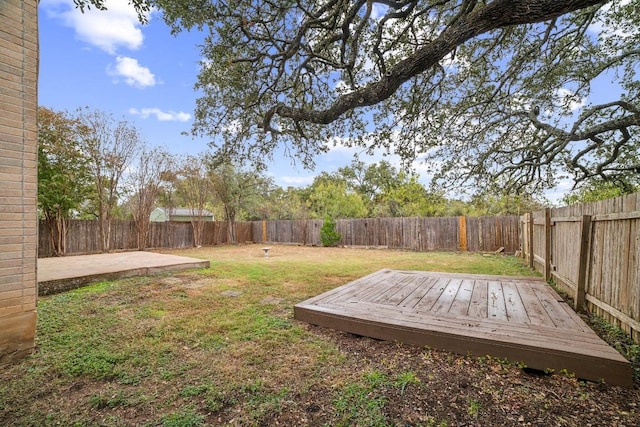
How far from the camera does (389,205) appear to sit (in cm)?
2142

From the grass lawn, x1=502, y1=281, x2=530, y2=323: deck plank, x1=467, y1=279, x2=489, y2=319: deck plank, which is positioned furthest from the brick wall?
x1=502, y1=281, x2=530, y2=323: deck plank

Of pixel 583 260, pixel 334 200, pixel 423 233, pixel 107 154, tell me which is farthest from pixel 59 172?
pixel 334 200

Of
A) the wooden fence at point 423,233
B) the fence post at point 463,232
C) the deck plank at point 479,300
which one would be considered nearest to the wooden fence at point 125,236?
the wooden fence at point 423,233

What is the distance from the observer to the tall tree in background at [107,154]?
31.0 ft

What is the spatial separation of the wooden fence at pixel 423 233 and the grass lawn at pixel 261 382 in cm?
979

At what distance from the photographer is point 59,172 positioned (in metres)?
8.61

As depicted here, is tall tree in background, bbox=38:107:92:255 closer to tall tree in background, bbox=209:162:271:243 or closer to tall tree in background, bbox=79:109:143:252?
tall tree in background, bbox=79:109:143:252

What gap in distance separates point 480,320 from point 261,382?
2.02 metres

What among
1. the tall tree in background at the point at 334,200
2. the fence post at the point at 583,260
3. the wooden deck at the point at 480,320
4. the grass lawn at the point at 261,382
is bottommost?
the grass lawn at the point at 261,382

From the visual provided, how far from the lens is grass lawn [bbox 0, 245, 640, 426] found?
1585 millimetres

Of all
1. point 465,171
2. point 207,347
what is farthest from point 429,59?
point 465,171

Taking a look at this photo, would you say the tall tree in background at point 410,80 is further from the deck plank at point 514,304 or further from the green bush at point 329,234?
the green bush at point 329,234

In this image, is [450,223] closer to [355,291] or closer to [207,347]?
[355,291]

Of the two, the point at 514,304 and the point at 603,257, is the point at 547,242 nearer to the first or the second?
the point at 603,257
